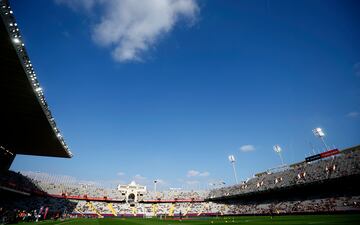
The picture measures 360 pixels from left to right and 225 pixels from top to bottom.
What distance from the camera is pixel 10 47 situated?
17969mm

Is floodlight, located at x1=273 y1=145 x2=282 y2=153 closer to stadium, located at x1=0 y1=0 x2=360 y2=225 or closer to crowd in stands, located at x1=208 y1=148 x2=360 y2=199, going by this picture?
stadium, located at x1=0 y1=0 x2=360 y2=225

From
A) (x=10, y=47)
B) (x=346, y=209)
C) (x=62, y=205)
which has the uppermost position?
(x=10, y=47)

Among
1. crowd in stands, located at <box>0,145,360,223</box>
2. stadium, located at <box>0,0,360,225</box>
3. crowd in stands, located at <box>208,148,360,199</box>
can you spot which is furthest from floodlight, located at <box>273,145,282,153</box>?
crowd in stands, located at <box>208,148,360,199</box>

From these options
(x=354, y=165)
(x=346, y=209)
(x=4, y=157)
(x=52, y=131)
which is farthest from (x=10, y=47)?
(x=354, y=165)

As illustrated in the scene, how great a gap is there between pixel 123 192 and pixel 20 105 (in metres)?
51.2

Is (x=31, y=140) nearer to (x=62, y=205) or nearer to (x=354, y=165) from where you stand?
(x=62, y=205)

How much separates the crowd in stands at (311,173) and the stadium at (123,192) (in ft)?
0.67

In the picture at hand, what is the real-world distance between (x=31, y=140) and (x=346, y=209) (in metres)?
50.4

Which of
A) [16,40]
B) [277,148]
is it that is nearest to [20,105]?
[16,40]

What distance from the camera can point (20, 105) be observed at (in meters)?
26.3

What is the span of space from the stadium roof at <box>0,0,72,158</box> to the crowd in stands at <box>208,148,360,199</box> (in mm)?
45294

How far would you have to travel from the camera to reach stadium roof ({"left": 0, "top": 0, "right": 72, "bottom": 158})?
1769 cm

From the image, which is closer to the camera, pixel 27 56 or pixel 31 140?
pixel 27 56

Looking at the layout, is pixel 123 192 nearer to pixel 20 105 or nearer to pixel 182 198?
pixel 182 198
